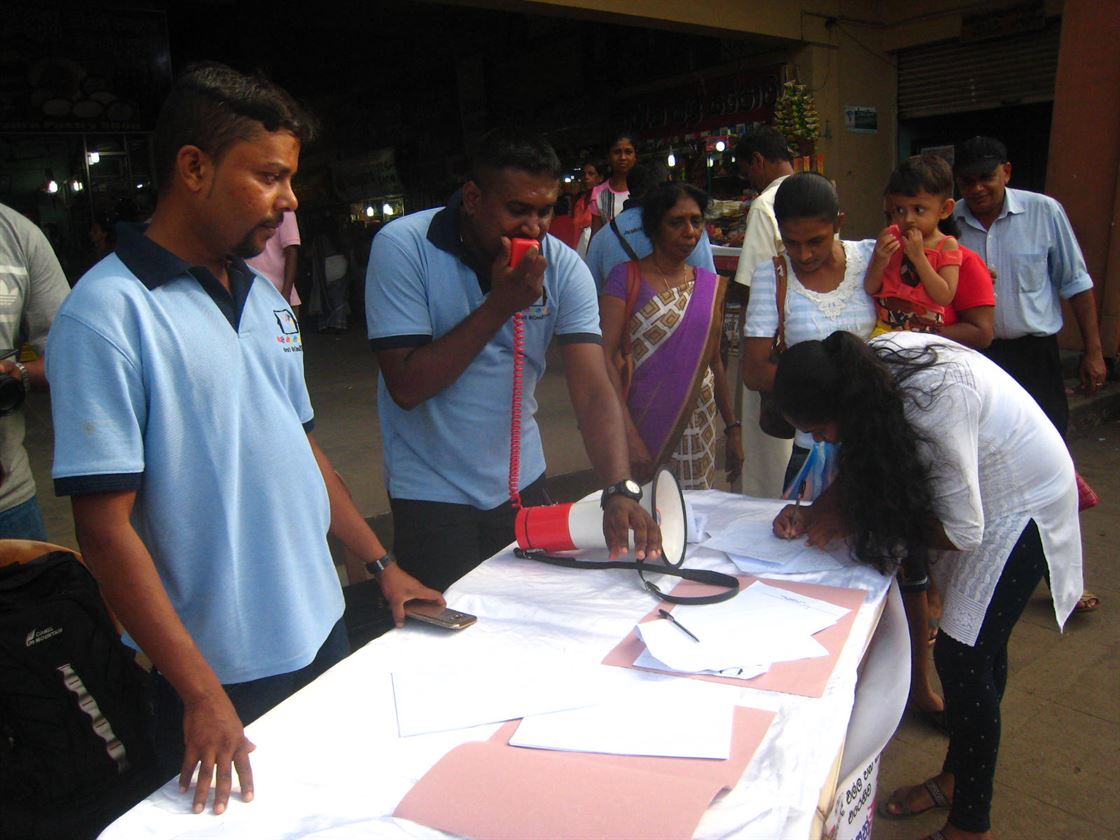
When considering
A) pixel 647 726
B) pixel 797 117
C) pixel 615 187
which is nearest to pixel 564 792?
pixel 647 726

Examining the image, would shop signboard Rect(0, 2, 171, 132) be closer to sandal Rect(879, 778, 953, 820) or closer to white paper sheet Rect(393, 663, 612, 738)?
white paper sheet Rect(393, 663, 612, 738)

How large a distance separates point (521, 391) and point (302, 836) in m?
1.24

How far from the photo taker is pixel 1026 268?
12.0 feet

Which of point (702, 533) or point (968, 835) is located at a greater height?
point (702, 533)

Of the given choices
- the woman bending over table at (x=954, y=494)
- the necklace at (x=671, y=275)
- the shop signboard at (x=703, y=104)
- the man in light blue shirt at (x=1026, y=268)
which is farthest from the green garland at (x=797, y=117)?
the woman bending over table at (x=954, y=494)

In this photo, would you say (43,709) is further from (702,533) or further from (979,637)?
(979,637)

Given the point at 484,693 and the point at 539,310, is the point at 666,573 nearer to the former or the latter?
the point at 484,693

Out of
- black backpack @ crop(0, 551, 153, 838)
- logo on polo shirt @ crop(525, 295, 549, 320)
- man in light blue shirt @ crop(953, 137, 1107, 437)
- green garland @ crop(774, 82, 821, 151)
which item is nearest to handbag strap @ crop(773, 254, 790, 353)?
logo on polo shirt @ crop(525, 295, 549, 320)

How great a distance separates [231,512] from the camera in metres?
1.39

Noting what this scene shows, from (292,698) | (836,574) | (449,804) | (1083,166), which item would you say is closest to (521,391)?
(836,574)

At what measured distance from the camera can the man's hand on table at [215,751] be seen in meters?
1.14

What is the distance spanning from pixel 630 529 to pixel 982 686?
95 cm

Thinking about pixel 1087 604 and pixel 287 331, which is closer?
pixel 287 331

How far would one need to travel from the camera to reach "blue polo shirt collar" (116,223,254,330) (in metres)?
1.32
